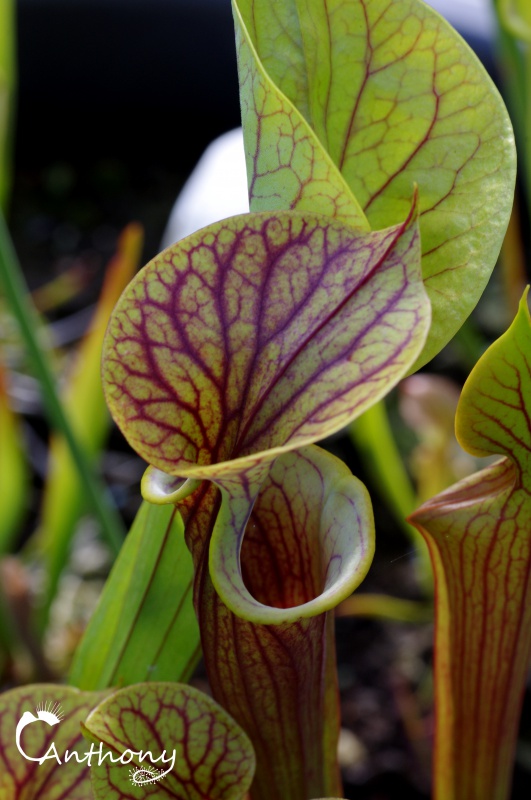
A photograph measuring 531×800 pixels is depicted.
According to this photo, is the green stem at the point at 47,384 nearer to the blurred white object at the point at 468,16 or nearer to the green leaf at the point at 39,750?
the green leaf at the point at 39,750

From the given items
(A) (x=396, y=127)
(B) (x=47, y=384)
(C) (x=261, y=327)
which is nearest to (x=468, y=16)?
(B) (x=47, y=384)

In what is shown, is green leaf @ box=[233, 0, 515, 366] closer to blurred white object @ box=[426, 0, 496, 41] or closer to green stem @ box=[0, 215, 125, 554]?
green stem @ box=[0, 215, 125, 554]

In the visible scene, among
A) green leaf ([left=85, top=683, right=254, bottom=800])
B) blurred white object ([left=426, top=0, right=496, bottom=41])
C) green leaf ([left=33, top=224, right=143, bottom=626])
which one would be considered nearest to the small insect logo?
green leaf ([left=85, top=683, right=254, bottom=800])

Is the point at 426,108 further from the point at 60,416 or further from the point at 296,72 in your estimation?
the point at 60,416

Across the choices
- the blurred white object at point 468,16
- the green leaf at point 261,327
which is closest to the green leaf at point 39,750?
the green leaf at point 261,327

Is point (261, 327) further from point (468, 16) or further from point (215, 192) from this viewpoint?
point (468, 16)

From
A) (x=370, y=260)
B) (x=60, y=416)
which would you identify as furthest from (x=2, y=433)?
(x=370, y=260)
